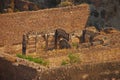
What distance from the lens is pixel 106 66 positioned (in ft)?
77.3

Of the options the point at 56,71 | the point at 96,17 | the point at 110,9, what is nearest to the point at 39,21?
the point at 96,17

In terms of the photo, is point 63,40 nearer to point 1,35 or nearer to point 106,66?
point 1,35

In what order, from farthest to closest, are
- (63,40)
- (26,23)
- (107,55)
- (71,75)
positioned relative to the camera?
(26,23)
(63,40)
(107,55)
(71,75)

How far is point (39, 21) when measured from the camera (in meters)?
36.2

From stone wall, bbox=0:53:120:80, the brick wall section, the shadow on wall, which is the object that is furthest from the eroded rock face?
stone wall, bbox=0:53:120:80

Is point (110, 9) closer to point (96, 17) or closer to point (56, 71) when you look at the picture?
point (96, 17)

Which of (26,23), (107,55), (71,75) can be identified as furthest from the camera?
(26,23)

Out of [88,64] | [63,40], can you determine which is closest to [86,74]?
[88,64]

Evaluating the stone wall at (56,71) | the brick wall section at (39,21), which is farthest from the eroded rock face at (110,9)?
the stone wall at (56,71)

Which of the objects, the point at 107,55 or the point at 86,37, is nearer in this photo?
the point at 107,55

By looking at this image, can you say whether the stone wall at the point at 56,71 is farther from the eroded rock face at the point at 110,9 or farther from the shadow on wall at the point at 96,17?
the eroded rock face at the point at 110,9

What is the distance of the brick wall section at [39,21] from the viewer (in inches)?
1378

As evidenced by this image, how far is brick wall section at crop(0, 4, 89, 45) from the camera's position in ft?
115

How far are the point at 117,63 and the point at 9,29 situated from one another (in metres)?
12.6
